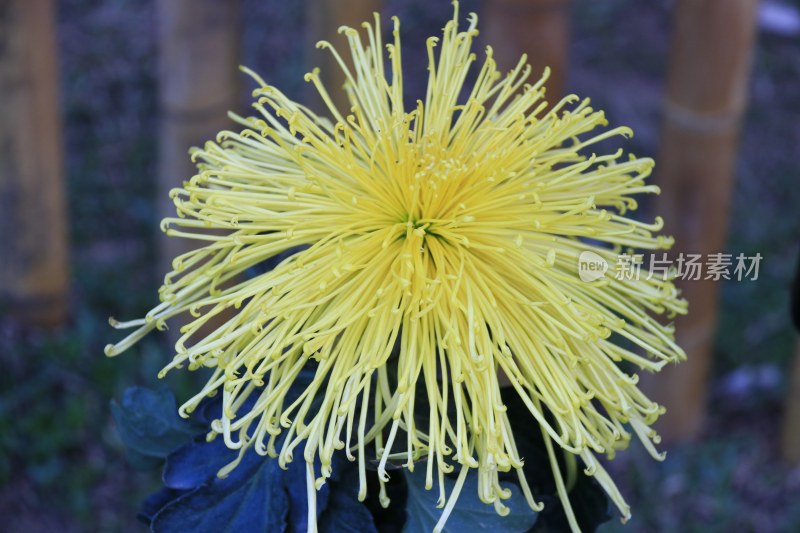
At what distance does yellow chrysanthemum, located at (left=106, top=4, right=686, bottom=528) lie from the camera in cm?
62

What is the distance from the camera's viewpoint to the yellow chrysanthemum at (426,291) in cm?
62

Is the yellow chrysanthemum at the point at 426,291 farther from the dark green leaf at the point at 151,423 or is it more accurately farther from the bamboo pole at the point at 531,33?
the bamboo pole at the point at 531,33

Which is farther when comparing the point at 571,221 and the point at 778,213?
the point at 778,213

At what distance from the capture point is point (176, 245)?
5.59 ft

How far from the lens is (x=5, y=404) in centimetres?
176

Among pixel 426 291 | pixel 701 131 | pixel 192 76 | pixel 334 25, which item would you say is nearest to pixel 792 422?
pixel 701 131

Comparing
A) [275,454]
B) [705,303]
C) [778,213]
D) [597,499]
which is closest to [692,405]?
[705,303]

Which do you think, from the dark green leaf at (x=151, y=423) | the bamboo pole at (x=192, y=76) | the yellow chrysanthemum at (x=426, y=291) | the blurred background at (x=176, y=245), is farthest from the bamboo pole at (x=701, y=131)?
the dark green leaf at (x=151, y=423)

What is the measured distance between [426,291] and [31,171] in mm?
1361

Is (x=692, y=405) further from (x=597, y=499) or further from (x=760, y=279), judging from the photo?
(x=597, y=499)

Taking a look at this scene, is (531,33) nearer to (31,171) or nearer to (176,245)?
(176,245)

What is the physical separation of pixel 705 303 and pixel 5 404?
1.41 meters

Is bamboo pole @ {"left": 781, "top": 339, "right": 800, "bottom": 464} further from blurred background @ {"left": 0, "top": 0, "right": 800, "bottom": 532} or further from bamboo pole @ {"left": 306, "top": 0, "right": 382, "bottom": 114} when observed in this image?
bamboo pole @ {"left": 306, "top": 0, "right": 382, "bottom": 114}

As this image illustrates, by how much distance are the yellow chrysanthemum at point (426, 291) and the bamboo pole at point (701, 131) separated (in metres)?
0.93
